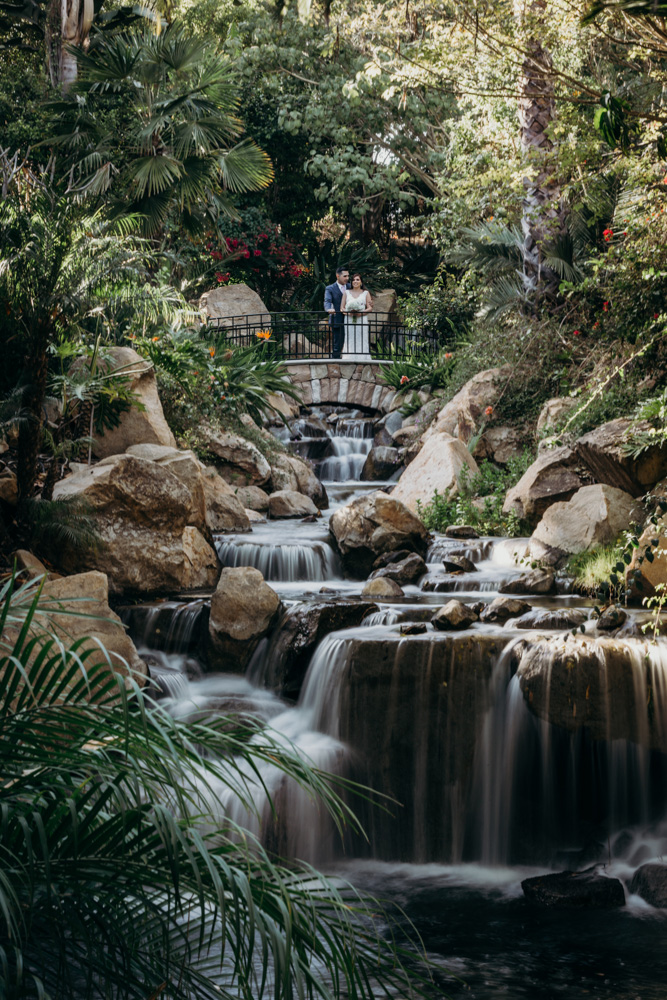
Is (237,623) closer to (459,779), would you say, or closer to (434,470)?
(459,779)

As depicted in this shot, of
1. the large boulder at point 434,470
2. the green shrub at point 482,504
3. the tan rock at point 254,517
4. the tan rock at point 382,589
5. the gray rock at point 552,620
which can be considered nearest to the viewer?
the gray rock at point 552,620

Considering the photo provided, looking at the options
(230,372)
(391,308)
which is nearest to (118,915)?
(230,372)

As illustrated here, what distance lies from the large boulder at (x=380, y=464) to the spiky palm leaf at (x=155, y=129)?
4804 mm

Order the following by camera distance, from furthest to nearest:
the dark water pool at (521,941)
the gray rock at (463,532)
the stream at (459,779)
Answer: the gray rock at (463,532)
the stream at (459,779)
the dark water pool at (521,941)

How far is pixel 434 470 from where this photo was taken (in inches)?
492

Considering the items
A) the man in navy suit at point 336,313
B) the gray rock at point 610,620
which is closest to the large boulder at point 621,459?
the gray rock at point 610,620

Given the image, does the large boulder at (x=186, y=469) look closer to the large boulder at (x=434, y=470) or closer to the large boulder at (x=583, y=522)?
the large boulder at (x=434, y=470)

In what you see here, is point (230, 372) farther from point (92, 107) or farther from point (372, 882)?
point (372, 882)

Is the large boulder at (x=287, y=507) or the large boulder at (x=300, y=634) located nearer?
the large boulder at (x=300, y=634)

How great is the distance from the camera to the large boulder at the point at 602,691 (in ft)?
20.9

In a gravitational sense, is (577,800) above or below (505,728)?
below

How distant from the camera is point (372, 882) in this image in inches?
239

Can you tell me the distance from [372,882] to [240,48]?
21.0 meters

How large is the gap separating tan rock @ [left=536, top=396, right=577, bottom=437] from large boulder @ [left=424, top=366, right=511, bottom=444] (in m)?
1.27
